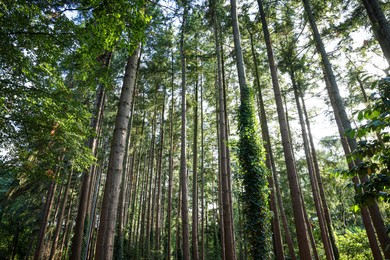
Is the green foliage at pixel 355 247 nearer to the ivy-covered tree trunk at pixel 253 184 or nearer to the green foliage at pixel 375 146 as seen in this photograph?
the ivy-covered tree trunk at pixel 253 184

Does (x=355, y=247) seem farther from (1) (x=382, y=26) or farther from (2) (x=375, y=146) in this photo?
(2) (x=375, y=146)

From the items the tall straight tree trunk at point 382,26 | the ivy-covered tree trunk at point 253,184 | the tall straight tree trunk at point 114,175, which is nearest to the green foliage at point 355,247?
the ivy-covered tree trunk at point 253,184

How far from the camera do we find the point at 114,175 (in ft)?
13.5

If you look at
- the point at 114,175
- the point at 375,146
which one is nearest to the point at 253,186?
the point at 114,175

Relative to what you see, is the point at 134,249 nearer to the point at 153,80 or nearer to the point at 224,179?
the point at 224,179

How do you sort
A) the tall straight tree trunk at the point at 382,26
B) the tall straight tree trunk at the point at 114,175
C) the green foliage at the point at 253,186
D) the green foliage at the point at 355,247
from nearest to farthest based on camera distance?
the tall straight tree trunk at the point at 382,26
the tall straight tree trunk at the point at 114,175
the green foliage at the point at 253,186
the green foliage at the point at 355,247

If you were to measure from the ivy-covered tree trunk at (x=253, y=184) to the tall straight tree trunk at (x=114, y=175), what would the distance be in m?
3.57

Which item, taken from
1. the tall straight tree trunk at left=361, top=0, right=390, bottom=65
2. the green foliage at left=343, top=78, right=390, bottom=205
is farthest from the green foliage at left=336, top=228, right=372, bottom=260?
the green foliage at left=343, top=78, right=390, bottom=205

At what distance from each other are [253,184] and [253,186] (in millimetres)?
56

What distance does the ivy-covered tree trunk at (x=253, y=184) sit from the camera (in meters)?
5.68

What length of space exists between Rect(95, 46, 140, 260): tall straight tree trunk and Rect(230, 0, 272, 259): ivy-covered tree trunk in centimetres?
357

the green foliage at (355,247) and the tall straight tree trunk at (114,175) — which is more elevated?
the tall straight tree trunk at (114,175)

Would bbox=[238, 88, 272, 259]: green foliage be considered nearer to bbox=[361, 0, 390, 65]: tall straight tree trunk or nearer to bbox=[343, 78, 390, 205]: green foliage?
bbox=[361, 0, 390, 65]: tall straight tree trunk

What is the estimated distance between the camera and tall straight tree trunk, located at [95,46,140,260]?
146 inches
